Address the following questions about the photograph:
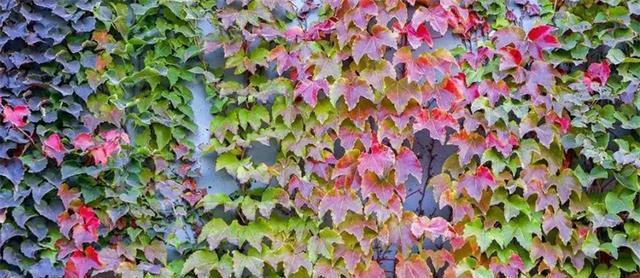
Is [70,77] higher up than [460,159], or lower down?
higher up

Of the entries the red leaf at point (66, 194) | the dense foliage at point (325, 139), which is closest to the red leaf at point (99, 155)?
the dense foliage at point (325, 139)

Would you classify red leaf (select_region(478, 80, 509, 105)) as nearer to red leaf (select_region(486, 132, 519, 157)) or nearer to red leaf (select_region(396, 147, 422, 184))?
red leaf (select_region(486, 132, 519, 157))

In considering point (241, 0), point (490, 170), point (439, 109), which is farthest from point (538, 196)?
point (241, 0)

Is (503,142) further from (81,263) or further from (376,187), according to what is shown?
(81,263)

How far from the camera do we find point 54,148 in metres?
2.22

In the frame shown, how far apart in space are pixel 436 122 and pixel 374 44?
1.11 feet

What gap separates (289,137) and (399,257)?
0.56m

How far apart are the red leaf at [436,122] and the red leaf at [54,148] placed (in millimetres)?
1173

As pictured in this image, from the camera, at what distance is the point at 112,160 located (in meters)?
2.29

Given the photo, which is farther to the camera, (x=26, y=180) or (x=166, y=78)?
(x=166, y=78)

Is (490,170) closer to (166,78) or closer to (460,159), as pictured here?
(460,159)

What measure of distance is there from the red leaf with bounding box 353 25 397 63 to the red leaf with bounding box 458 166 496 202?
1.69 ft

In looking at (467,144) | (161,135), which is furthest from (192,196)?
(467,144)

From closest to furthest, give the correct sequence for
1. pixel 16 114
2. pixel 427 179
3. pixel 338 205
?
pixel 16 114
pixel 338 205
pixel 427 179
